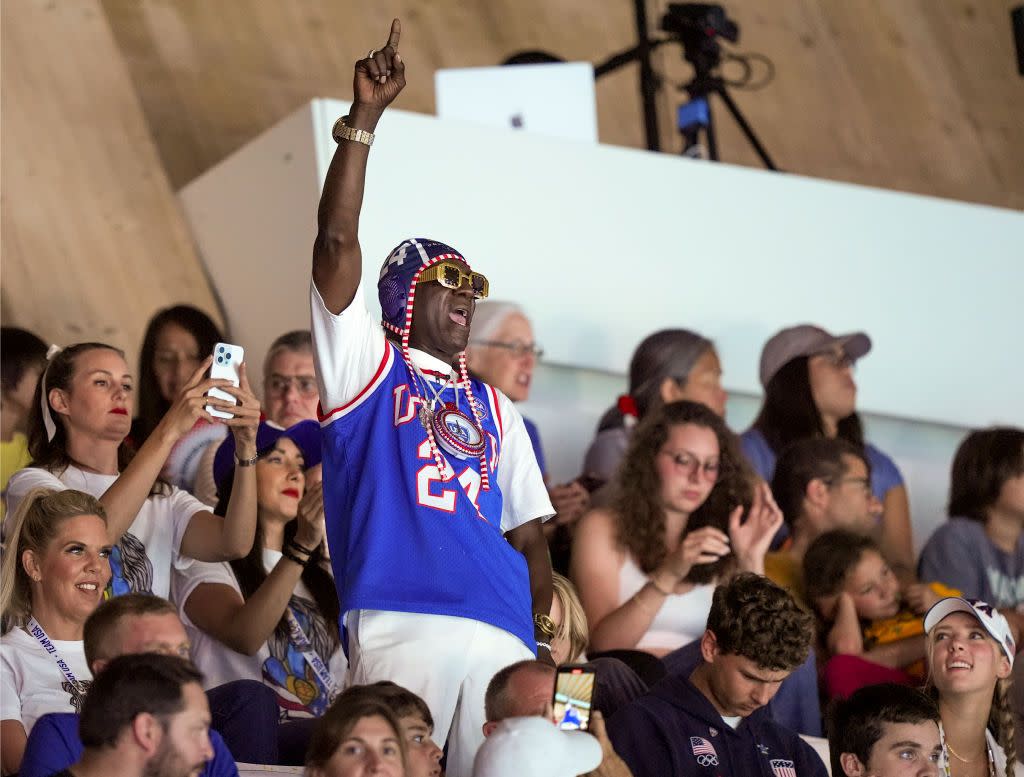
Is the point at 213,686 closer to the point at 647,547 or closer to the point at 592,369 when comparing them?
the point at 647,547

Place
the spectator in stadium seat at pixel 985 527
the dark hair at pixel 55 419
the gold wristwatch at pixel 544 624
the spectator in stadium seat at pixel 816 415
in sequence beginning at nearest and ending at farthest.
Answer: the gold wristwatch at pixel 544 624
the dark hair at pixel 55 419
the spectator in stadium seat at pixel 985 527
the spectator in stadium seat at pixel 816 415

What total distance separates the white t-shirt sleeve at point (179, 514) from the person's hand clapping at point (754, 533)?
1.32 metres

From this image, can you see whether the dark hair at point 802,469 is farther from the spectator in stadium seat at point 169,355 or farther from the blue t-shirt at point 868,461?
the spectator in stadium seat at point 169,355

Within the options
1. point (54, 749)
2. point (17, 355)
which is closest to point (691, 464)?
point (17, 355)

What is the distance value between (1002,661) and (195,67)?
379 cm

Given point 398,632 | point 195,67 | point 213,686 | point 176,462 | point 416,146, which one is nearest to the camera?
point 398,632

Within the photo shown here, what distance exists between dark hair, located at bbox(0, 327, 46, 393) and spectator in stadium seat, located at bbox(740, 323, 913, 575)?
196 cm

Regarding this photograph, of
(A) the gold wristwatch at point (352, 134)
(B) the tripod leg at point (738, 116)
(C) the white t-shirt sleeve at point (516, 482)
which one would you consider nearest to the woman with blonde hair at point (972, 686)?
(C) the white t-shirt sleeve at point (516, 482)

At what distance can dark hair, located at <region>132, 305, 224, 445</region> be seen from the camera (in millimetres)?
4137

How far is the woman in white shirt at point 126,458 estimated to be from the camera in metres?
3.13

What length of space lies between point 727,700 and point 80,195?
2.93 m

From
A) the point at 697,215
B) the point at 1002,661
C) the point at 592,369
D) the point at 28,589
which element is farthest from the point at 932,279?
the point at 28,589

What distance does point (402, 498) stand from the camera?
8.82 ft

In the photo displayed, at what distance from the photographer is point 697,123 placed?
558 centimetres
